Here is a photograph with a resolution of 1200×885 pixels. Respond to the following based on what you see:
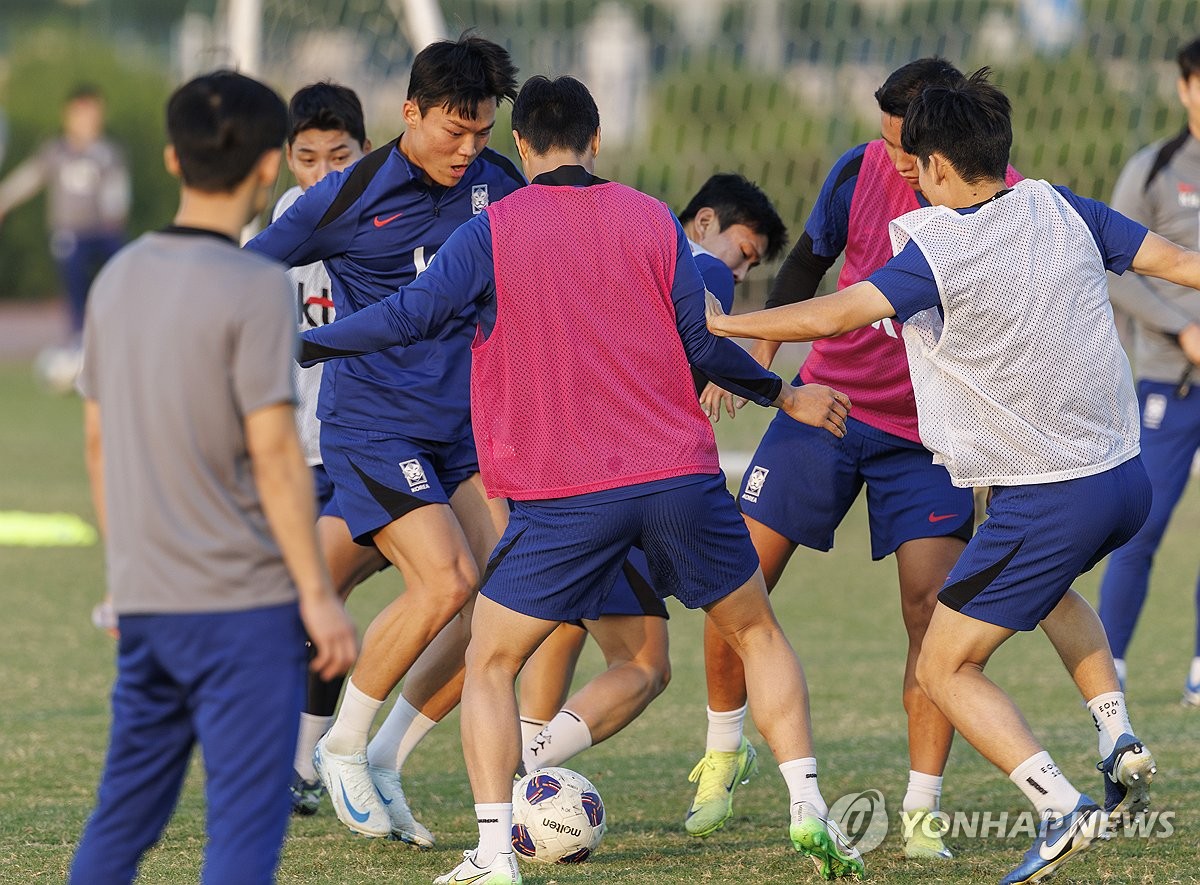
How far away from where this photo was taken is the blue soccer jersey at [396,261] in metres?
5.11

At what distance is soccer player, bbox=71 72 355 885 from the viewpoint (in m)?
3.17

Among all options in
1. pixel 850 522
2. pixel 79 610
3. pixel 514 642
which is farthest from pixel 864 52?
pixel 514 642

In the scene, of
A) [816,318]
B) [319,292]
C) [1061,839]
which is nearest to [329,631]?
[816,318]

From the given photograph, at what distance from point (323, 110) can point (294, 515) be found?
2934mm

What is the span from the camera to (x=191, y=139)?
129 inches

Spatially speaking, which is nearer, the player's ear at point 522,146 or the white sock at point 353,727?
the player's ear at point 522,146

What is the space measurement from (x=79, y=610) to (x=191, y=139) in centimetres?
619

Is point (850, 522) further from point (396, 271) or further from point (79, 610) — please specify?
point (396, 271)

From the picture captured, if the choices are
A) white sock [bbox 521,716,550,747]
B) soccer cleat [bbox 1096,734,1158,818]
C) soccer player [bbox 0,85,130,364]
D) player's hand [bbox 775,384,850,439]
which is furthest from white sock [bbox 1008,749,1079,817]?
soccer player [bbox 0,85,130,364]

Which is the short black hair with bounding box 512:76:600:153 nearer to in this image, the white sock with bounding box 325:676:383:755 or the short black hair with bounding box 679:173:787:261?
the short black hair with bounding box 679:173:787:261

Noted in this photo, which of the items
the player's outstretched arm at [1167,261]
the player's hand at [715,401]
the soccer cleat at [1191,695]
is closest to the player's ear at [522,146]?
the player's hand at [715,401]

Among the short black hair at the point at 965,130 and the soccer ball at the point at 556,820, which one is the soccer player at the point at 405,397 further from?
the short black hair at the point at 965,130

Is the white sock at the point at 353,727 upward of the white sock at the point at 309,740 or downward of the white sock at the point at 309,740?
upward

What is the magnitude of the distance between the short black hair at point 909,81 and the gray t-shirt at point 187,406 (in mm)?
2353
